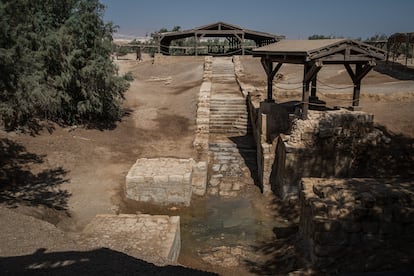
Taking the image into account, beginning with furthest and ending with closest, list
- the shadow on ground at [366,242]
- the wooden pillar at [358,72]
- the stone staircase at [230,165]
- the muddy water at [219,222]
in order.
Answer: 1. the stone staircase at [230,165]
2. the wooden pillar at [358,72]
3. the muddy water at [219,222]
4. the shadow on ground at [366,242]

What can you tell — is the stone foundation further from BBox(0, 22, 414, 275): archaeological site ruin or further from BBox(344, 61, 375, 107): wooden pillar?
BBox(344, 61, 375, 107): wooden pillar

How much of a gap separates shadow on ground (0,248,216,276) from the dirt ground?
439 mm

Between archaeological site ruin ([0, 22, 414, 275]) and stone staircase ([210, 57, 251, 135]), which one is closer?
archaeological site ruin ([0, 22, 414, 275])

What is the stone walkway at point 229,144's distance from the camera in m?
11.2

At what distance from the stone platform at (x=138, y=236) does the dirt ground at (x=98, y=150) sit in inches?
23.2

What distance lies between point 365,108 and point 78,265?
11508mm

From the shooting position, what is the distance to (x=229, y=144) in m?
13.6

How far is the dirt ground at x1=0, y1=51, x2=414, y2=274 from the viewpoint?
815 cm

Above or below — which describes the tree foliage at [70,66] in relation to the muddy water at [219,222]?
above

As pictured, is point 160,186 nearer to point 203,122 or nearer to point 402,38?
point 203,122

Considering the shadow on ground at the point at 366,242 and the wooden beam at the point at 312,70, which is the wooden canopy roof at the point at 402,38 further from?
the wooden beam at the point at 312,70

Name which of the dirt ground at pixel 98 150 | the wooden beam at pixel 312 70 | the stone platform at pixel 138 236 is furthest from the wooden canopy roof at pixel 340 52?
the stone platform at pixel 138 236

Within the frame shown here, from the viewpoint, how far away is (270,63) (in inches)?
450

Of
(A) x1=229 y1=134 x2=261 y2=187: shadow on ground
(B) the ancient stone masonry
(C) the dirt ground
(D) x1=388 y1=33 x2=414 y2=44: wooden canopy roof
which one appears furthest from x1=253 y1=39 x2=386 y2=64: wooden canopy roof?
(D) x1=388 y1=33 x2=414 y2=44: wooden canopy roof
